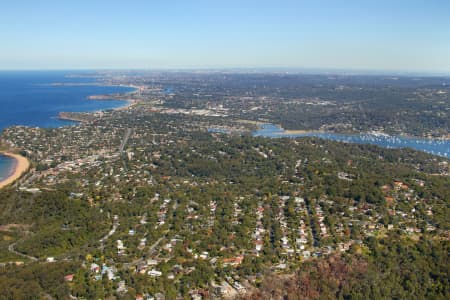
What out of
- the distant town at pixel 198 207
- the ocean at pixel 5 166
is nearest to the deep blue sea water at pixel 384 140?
the distant town at pixel 198 207

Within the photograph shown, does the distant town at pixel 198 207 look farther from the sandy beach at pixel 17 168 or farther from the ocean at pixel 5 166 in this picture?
the ocean at pixel 5 166

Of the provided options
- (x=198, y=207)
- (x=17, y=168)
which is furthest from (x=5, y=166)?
(x=198, y=207)

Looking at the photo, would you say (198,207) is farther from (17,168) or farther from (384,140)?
(384,140)

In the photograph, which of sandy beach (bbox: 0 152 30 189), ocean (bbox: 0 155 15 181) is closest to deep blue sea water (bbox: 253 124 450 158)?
sandy beach (bbox: 0 152 30 189)

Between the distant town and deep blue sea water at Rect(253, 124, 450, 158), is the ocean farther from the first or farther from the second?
deep blue sea water at Rect(253, 124, 450, 158)

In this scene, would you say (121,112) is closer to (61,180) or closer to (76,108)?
(76,108)

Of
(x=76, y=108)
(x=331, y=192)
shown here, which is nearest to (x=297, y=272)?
(x=331, y=192)
